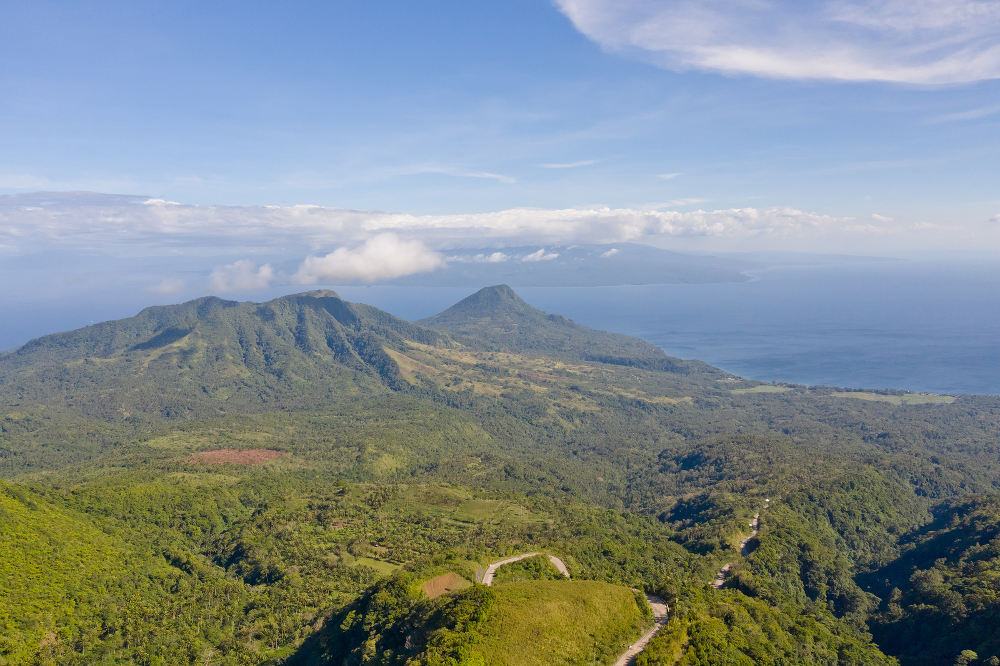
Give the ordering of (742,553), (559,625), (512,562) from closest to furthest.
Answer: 1. (559,625)
2. (512,562)
3. (742,553)

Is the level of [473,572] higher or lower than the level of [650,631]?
lower

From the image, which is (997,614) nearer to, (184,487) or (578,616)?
(578,616)

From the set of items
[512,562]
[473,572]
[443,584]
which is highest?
[443,584]

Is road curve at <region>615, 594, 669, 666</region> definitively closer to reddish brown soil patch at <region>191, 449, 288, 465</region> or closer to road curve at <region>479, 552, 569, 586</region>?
road curve at <region>479, 552, 569, 586</region>

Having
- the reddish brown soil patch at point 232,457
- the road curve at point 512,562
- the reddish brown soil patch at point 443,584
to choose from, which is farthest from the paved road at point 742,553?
the reddish brown soil patch at point 232,457

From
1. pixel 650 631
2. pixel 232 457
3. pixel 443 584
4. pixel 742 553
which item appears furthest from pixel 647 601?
pixel 232 457

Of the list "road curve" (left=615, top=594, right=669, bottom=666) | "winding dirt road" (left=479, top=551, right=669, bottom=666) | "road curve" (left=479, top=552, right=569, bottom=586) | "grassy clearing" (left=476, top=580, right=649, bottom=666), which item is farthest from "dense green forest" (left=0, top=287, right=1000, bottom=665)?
"road curve" (left=479, top=552, right=569, bottom=586)

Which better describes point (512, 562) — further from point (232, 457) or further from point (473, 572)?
point (232, 457)
